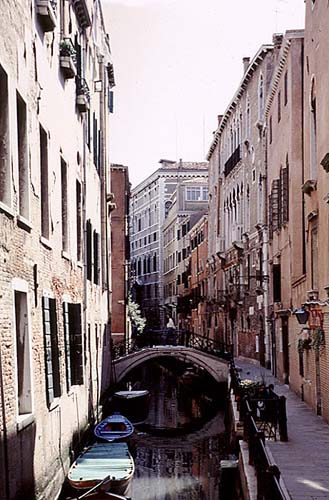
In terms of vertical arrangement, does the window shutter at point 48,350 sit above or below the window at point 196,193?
below

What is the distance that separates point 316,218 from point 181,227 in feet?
147

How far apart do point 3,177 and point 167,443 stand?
1343 cm

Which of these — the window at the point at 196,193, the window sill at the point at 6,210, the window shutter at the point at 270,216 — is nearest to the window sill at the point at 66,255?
the window sill at the point at 6,210

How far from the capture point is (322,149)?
599 inches

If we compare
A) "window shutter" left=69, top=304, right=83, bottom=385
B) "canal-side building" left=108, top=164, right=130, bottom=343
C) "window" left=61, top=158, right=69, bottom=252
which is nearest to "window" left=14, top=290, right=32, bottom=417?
"window shutter" left=69, top=304, right=83, bottom=385

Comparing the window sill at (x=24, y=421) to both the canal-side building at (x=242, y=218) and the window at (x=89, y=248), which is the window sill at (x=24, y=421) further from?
the canal-side building at (x=242, y=218)

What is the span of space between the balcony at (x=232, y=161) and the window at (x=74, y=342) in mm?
21358

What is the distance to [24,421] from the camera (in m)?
10.1

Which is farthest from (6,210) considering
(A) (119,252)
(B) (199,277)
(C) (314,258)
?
(B) (199,277)

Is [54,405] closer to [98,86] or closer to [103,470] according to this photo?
[103,470]

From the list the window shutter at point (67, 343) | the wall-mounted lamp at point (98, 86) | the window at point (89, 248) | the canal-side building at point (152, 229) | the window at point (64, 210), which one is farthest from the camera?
the canal-side building at point (152, 229)

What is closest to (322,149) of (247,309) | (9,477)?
(9,477)

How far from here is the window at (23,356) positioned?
34.8ft

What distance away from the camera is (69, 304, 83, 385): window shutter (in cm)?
1498
